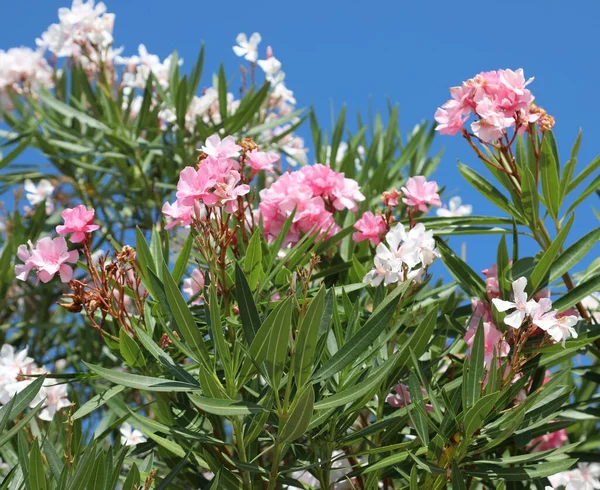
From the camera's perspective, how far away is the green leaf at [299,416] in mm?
1009

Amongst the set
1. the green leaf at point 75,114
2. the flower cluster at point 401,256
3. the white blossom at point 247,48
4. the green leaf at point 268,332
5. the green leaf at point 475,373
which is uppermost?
the white blossom at point 247,48

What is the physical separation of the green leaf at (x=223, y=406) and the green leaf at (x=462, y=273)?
54 centimetres

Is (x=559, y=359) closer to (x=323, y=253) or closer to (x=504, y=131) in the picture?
(x=504, y=131)

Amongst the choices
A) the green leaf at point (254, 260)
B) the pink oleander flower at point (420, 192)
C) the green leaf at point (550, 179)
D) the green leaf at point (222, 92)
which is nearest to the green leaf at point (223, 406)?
the green leaf at point (254, 260)

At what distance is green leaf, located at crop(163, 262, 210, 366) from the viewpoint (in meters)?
1.11

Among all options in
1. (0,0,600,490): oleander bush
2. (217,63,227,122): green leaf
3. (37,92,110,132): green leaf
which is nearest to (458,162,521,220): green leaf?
(0,0,600,490): oleander bush

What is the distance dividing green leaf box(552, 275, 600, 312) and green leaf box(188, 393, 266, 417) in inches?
24.1

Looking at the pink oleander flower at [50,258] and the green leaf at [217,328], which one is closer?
the green leaf at [217,328]

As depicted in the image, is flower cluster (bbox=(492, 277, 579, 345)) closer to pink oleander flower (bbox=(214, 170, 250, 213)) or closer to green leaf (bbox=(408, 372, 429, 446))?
green leaf (bbox=(408, 372, 429, 446))

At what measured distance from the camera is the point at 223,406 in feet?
3.44

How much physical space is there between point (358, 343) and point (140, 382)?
0.30 m

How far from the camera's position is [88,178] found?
9.59ft

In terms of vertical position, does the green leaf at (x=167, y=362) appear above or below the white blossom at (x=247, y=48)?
below

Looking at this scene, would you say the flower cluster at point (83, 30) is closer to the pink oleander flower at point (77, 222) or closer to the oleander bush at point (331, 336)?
the oleander bush at point (331, 336)
